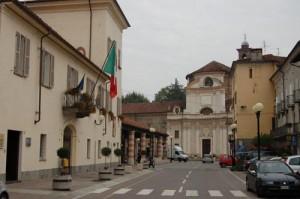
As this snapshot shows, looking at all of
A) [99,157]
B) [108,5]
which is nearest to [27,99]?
[99,157]

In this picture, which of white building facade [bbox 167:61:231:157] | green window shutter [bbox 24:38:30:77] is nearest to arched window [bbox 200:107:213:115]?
white building facade [bbox 167:61:231:157]

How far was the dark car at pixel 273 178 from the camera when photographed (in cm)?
1953

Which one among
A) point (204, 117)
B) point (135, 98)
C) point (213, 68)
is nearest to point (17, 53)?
point (204, 117)

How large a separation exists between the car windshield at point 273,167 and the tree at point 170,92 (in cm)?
12867

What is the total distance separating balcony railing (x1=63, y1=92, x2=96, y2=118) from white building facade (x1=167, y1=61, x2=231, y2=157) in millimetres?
73723

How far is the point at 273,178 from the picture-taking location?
19.9m

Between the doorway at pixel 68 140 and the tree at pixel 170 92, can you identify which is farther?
the tree at pixel 170 92

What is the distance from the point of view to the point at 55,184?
22109 millimetres

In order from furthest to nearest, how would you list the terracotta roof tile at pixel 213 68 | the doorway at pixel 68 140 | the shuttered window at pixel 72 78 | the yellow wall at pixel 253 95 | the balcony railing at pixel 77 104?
the terracotta roof tile at pixel 213 68 < the yellow wall at pixel 253 95 < the doorway at pixel 68 140 < the shuttered window at pixel 72 78 < the balcony railing at pixel 77 104

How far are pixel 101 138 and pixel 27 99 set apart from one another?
1775 centimetres

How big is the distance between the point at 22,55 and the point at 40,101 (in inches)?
134

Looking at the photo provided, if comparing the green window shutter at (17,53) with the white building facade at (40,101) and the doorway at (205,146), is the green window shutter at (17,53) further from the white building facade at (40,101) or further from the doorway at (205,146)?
the doorway at (205,146)

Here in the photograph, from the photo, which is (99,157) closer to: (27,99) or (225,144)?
(27,99)

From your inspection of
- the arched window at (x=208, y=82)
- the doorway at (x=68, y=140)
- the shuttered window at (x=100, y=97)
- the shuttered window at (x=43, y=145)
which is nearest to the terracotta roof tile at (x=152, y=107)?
the arched window at (x=208, y=82)
